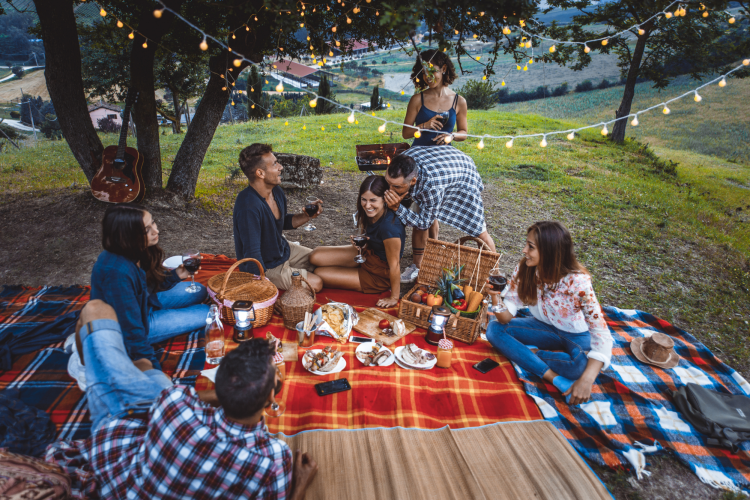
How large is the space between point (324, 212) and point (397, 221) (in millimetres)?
3199

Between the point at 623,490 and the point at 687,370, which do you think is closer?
Answer: the point at 623,490

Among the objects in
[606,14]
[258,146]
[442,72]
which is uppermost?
[606,14]

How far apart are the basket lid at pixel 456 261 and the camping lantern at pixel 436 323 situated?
0.64 metres

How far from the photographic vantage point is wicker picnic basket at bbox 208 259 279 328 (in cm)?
333

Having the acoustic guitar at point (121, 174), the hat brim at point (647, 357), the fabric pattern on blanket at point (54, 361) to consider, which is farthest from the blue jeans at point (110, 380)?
the acoustic guitar at point (121, 174)

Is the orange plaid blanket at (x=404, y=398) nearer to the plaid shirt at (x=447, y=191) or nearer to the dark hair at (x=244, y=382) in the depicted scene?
the dark hair at (x=244, y=382)

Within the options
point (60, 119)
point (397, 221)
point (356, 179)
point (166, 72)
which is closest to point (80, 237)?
point (60, 119)

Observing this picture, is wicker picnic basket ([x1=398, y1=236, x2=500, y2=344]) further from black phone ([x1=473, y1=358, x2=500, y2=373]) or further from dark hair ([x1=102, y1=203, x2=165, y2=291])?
dark hair ([x1=102, y1=203, x2=165, y2=291])

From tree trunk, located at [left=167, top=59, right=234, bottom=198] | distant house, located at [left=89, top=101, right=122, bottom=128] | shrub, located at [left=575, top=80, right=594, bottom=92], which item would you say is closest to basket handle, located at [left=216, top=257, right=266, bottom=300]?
tree trunk, located at [left=167, top=59, right=234, bottom=198]

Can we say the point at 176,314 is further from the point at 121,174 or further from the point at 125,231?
the point at 121,174

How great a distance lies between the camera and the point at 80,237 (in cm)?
532

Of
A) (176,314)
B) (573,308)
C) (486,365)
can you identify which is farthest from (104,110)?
(573,308)

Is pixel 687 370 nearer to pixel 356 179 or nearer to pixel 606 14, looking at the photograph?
pixel 356 179

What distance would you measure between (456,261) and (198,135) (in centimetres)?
497
